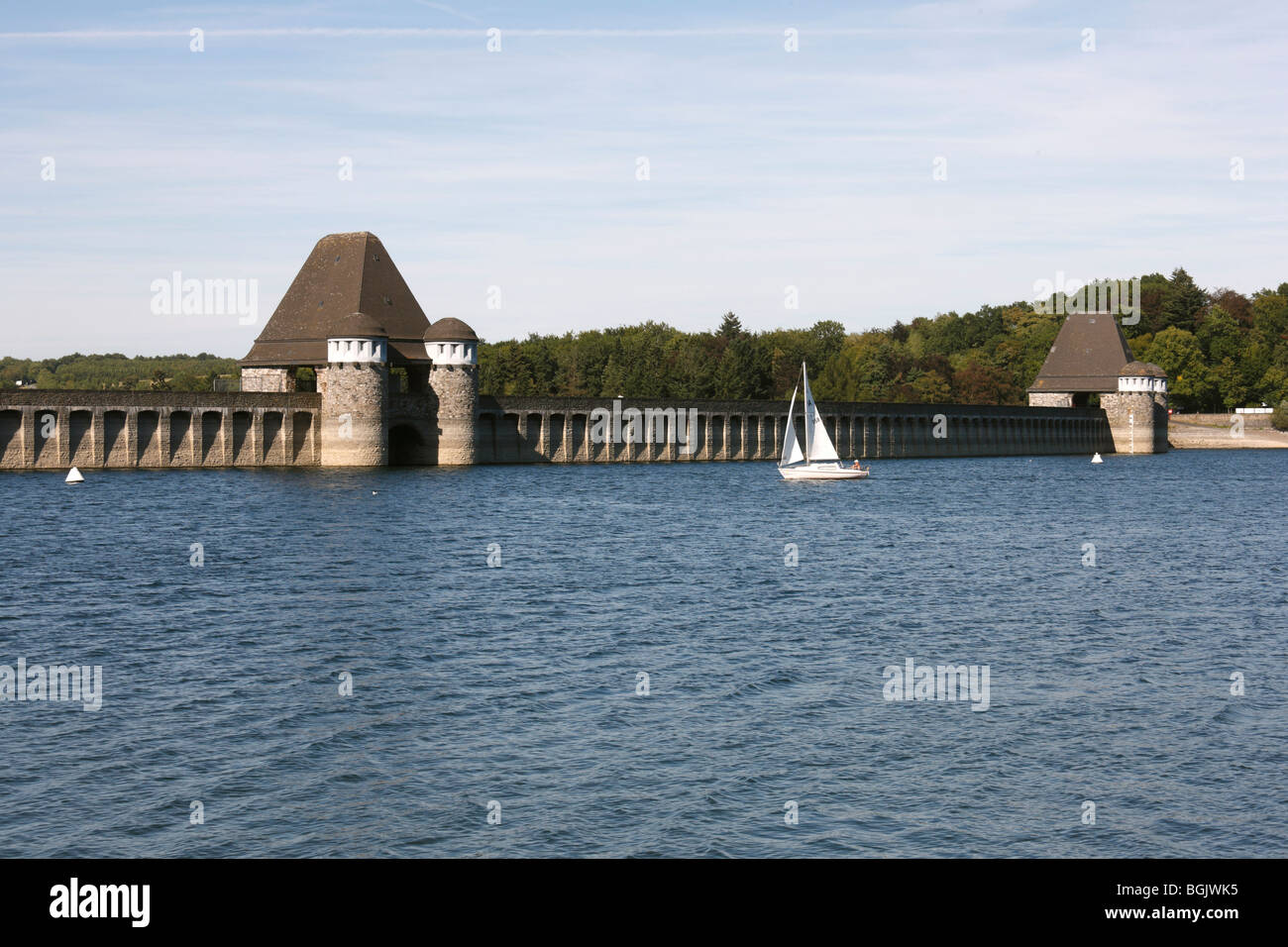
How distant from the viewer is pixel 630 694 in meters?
26.3

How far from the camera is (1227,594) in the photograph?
1644 inches

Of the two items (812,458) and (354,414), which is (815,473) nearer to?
(812,458)

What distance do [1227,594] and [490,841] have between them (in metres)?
31.7

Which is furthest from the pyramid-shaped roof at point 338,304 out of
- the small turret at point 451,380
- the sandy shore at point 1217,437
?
the sandy shore at point 1217,437

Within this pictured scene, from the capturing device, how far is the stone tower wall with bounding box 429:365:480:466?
4136 inches

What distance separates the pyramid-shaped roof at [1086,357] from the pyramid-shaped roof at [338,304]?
107 meters

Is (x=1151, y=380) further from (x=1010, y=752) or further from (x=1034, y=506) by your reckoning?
(x=1010, y=752)

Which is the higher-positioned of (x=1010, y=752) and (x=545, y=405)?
(x=545, y=405)

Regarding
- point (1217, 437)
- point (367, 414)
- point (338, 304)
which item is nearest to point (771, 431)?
point (338, 304)

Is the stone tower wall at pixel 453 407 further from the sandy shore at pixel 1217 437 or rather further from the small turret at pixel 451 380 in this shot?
the sandy shore at pixel 1217 437

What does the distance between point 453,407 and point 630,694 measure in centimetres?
8106

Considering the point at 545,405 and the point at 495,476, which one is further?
the point at 545,405

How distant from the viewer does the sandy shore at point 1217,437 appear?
193750mm
